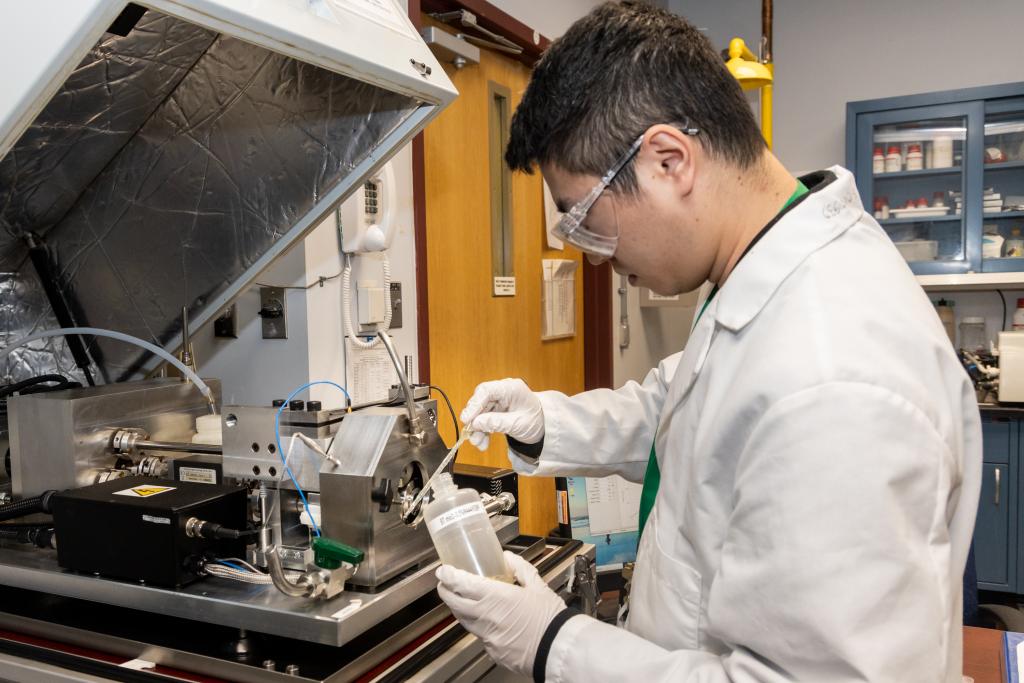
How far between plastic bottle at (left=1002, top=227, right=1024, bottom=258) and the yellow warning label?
12.2ft

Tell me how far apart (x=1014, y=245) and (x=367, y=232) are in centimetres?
314

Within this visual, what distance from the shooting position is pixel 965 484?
86cm

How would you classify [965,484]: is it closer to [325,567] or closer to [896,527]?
[896,527]

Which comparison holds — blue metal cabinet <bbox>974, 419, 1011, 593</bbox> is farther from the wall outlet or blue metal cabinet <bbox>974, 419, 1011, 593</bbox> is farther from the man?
the wall outlet

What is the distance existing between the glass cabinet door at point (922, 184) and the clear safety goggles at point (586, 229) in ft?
10.4

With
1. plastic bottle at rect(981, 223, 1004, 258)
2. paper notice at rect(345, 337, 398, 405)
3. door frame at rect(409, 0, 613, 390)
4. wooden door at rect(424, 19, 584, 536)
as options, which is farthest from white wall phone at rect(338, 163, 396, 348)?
plastic bottle at rect(981, 223, 1004, 258)

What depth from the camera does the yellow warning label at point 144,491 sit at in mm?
1007

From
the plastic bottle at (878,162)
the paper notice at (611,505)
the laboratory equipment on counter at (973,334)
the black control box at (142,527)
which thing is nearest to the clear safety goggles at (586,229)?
the black control box at (142,527)

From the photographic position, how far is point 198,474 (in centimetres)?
118

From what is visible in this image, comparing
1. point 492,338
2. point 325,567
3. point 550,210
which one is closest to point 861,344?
point 325,567

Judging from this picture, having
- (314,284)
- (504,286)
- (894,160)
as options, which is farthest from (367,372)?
(894,160)

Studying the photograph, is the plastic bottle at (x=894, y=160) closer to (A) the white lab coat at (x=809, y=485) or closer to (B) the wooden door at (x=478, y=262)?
(B) the wooden door at (x=478, y=262)

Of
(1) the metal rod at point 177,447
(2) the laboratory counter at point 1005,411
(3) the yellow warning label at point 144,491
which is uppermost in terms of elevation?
(1) the metal rod at point 177,447

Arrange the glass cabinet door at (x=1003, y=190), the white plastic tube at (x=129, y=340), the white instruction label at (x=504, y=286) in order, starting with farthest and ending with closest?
1. the glass cabinet door at (x=1003, y=190)
2. the white instruction label at (x=504, y=286)
3. the white plastic tube at (x=129, y=340)
